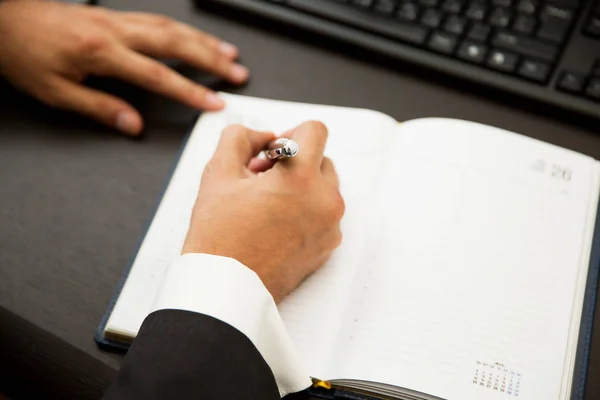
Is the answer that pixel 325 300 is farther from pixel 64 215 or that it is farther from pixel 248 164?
pixel 64 215

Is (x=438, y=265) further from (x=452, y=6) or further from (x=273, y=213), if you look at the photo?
(x=452, y=6)

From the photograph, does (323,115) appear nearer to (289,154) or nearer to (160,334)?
(289,154)

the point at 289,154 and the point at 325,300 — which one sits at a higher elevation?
the point at 289,154

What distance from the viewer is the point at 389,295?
55 cm

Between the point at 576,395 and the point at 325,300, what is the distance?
0.71 feet

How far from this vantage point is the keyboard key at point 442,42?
2.24ft

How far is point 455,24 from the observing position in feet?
2.27

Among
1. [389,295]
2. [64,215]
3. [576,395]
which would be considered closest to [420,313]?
[389,295]

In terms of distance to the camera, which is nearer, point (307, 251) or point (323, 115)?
point (307, 251)

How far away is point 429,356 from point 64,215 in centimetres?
36

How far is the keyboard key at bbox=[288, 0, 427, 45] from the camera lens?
2.28 feet

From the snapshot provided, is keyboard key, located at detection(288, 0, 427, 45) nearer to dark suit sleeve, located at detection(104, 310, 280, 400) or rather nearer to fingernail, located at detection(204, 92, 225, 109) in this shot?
fingernail, located at detection(204, 92, 225, 109)

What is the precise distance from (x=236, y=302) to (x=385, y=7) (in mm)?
384

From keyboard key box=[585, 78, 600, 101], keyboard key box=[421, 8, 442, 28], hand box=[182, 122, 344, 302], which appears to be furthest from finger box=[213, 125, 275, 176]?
keyboard key box=[585, 78, 600, 101]
